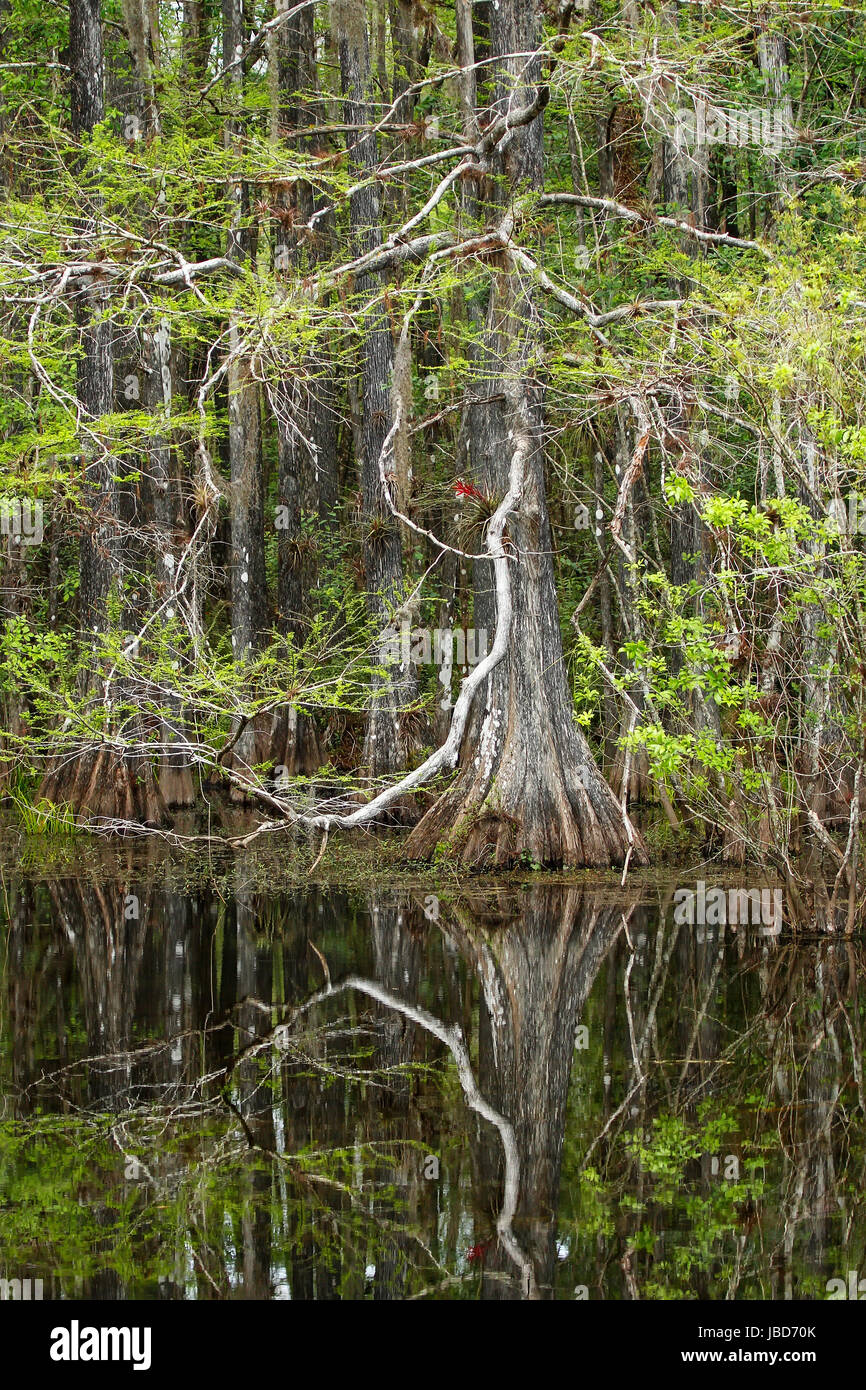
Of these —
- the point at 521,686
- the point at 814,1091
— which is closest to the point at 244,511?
the point at 521,686

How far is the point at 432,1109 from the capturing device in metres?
5.70

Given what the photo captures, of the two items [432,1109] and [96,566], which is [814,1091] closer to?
[432,1109]

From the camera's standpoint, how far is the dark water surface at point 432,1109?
4320 millimetres

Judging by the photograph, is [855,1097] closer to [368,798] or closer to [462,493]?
[462,493]

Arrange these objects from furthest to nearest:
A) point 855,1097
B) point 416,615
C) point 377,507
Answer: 1. point 416,615
2. point 377,507
3. point 855,1097

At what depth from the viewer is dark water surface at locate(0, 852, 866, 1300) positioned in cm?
432

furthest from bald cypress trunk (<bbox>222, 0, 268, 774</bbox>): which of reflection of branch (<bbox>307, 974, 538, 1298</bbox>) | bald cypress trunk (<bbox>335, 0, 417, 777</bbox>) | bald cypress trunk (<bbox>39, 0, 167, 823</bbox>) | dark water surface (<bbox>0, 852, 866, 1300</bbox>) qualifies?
reflection of branch (<bbox>307, 974, 538, 1298</bbox>)

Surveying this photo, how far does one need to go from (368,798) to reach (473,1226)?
9446mm

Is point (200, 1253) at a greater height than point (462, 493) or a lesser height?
lesser

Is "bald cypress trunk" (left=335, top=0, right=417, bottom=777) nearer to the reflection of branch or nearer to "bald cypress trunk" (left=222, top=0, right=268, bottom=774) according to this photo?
"bald cypress trunk" (left=222, top=0, right=268, bottom=774)

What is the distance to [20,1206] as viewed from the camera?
4.73 metres

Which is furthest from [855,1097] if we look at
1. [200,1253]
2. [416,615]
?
[416,615]

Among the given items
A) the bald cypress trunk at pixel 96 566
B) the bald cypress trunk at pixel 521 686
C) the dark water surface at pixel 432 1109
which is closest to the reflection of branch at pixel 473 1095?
the dark water surface at pixel 432 1109
